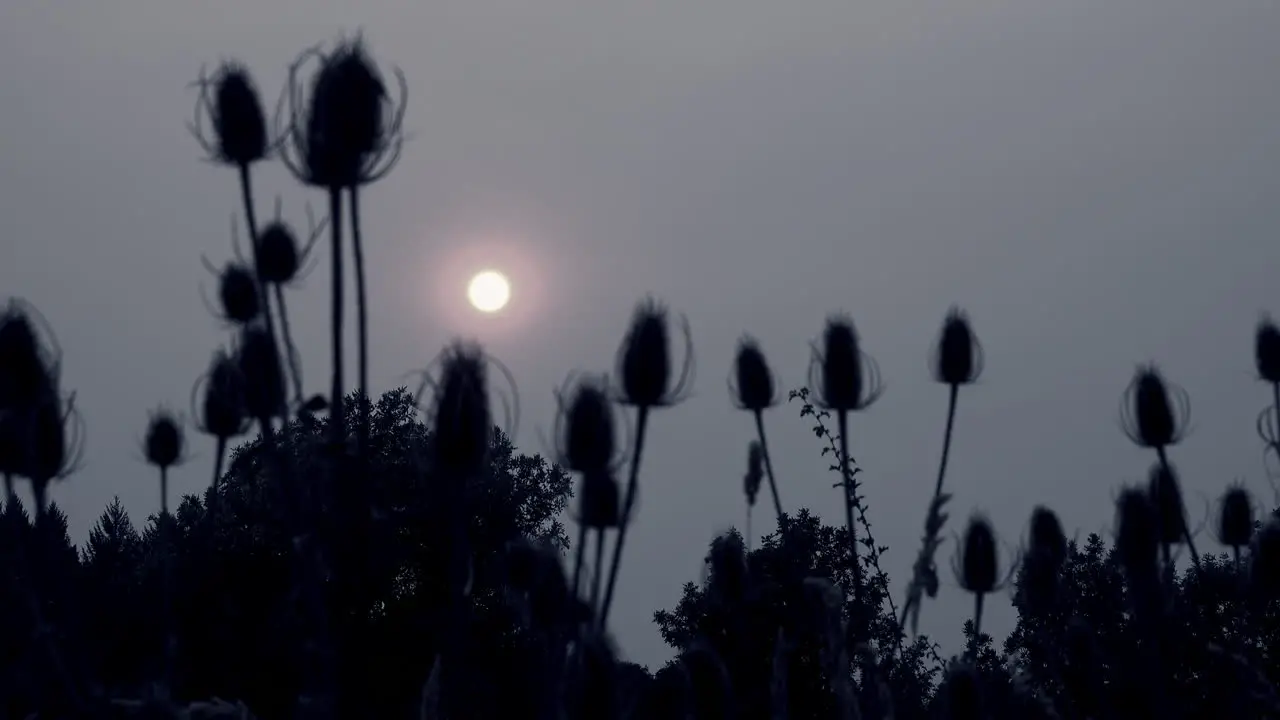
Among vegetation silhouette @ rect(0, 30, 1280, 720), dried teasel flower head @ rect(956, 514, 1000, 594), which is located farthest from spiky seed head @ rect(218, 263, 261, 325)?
dried teasel flower head @ rect(956, 514, 1000, 594)

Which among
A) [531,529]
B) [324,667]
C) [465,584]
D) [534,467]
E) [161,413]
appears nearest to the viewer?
[324,667]

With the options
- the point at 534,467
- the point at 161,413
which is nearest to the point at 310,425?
the point at 161,413

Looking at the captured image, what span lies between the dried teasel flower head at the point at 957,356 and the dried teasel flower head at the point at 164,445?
515 cm

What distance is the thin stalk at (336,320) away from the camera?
4164 millimetres

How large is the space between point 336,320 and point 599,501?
5.18 feet

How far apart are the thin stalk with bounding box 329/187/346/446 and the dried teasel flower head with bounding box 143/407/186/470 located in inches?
214

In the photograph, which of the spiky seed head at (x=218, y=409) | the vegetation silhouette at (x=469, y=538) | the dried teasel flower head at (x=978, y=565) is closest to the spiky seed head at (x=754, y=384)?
the vegetation silhouette at (x=469, y=538)

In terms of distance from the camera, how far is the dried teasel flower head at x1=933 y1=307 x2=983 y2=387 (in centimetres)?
877

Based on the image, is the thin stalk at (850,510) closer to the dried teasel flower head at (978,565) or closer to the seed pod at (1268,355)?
the dried teasel flower head at (978,565)

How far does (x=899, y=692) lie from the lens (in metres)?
7.87

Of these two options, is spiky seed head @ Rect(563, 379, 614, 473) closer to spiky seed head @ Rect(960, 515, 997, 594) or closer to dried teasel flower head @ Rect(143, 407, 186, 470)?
spiky seed head @ Rect(960, 515, 997, 594)

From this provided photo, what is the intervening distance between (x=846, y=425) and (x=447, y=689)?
158 inches

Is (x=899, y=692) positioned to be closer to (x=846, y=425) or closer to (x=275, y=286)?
(x=846, y=425)

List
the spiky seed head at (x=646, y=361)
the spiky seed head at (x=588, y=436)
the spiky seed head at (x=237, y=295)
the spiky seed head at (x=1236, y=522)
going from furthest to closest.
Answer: the spiky seed head at (x=1236, y=522) < the spiky seed head at (x=237, y=295) < the spiky seed head at (x=646, y=361) < the spiky seed head at (x=588, y=436)
